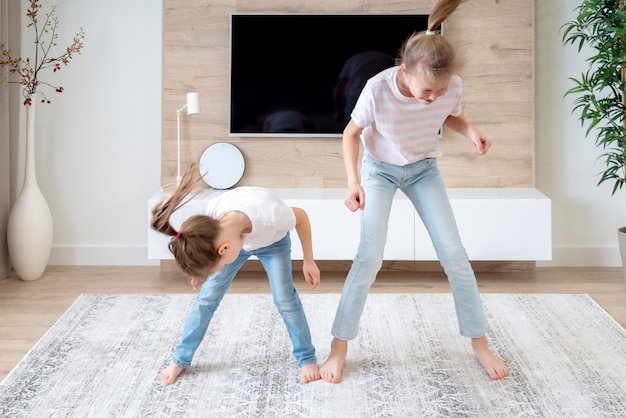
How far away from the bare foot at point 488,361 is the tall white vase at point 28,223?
91.1 inches

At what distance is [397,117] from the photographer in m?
2.39

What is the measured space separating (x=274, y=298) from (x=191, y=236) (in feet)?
1.53

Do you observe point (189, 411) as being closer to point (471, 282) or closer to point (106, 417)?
point (106, 417)

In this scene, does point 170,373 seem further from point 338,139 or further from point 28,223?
point 338,139

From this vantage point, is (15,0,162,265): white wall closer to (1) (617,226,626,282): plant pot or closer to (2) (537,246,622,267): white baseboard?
(2) (537,246,622,267): white baseboard

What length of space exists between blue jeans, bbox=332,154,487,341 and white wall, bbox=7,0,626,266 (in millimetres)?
1863

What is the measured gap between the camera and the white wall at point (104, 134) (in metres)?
4.10

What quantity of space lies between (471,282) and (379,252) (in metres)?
0.32

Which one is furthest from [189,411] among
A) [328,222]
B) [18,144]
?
[18,144]

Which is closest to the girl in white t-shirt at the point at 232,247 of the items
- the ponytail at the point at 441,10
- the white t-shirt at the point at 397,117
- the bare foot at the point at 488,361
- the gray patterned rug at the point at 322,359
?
the gray patterned rug at the point at 322,359

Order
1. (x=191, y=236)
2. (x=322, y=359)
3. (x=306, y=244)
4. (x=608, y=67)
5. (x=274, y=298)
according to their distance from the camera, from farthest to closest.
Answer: (x=608, y=67)
(x=322, y=359)
(x=274, y=298)
(x=306, y=244)
(x=191, y=236)

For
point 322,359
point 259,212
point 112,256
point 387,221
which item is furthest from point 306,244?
point 112,256

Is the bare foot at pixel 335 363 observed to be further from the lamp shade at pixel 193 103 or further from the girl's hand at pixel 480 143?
the lamp shade at pixel 193 103

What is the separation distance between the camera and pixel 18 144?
4.12 m
